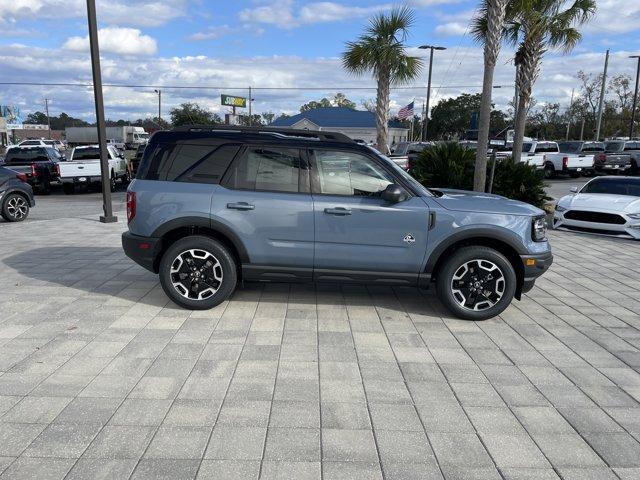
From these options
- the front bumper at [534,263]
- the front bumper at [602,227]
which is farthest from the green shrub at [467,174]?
the front bumper at [534,263]

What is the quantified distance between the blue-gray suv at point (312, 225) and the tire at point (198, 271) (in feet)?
0.03

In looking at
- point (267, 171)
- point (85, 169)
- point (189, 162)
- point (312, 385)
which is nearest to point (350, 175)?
point (267, 171)

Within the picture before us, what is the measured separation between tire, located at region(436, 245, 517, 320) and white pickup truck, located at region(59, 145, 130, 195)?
15.7 meters

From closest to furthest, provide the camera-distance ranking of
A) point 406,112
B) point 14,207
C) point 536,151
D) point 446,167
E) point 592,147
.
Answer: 1. point 14,207
2. point 446,167
3. point 536,151
4. point 592,147
5. point 406,112

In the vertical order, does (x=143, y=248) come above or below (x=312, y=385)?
A: above

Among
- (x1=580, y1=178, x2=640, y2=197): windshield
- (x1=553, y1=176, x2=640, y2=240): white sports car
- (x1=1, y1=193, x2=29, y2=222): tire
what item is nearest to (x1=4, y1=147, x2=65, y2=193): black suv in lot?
(x1=1, y1=193, x2=29, y2=222): tire

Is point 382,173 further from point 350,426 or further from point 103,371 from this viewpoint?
point 103,371

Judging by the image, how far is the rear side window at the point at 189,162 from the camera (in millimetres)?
5281

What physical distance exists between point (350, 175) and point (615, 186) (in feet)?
29.2

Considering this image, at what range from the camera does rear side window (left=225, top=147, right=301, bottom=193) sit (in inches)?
207

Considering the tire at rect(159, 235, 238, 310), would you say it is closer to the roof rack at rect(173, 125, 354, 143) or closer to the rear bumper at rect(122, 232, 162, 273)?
the rear bumper at rect(122, 232, 162, 273)

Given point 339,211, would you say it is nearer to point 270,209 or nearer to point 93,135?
point 270,209

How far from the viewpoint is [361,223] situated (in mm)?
5105

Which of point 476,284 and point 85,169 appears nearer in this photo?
point 476,284
